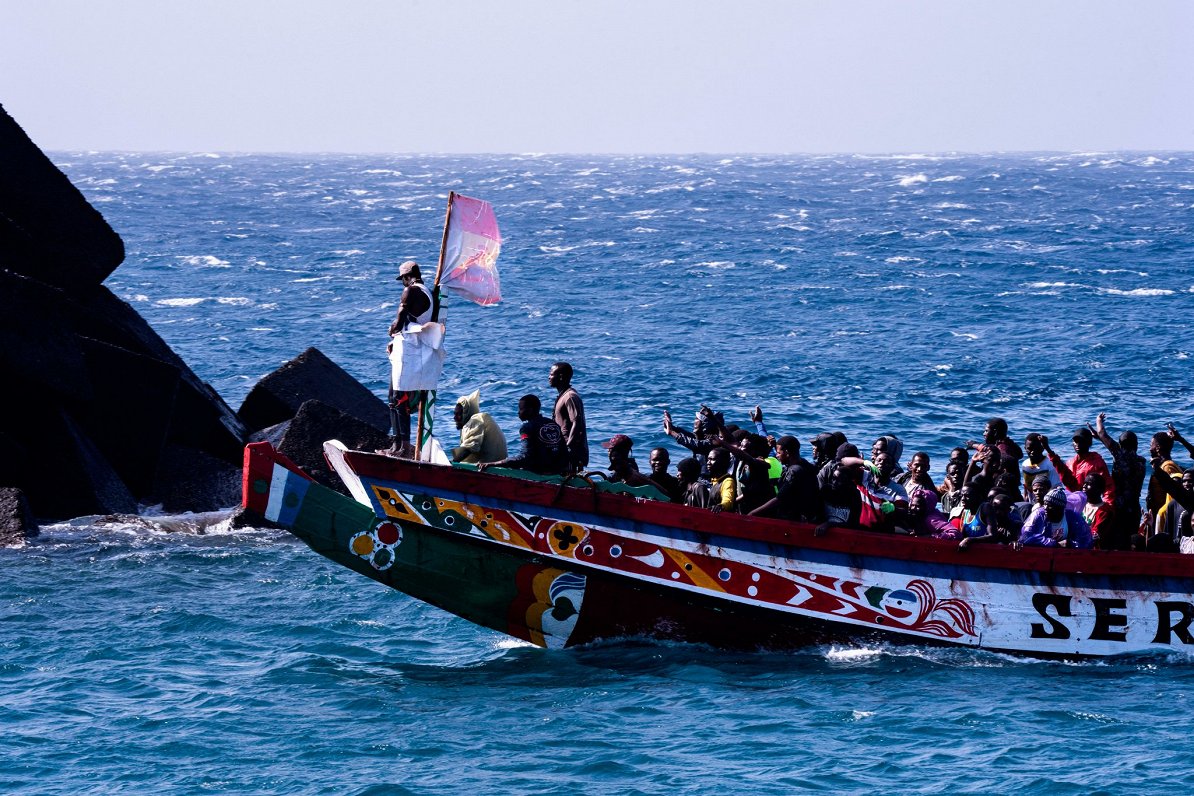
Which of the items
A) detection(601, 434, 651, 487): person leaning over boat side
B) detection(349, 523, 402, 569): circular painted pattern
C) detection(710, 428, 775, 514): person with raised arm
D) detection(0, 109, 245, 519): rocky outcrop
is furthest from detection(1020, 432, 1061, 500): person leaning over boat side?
detection(0, 109, 245, 519): rocky outcrop

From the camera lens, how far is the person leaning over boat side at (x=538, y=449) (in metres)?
14.2

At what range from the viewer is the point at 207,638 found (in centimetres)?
1664

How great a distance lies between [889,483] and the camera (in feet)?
50.1

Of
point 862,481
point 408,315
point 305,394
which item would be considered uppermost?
point 408,315

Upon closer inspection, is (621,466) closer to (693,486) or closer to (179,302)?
(693,486)

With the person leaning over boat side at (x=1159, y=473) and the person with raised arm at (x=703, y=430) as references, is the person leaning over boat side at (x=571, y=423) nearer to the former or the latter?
the person with raised arm at (x=703, y=430)

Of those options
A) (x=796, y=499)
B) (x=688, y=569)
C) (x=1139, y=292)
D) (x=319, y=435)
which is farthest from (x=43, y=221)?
(x=1139, y=292)

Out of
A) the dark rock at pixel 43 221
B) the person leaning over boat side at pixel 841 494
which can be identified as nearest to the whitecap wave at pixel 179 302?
the dark rock at pixel 43 221

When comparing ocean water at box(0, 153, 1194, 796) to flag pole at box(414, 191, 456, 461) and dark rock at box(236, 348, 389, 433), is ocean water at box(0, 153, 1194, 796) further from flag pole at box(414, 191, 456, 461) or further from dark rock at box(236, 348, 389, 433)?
dark rock at box(236, 348, 389, 433)

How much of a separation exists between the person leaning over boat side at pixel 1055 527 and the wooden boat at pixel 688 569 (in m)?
0.16

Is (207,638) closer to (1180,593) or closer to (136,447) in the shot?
(136,447)

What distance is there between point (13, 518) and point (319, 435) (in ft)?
14.1

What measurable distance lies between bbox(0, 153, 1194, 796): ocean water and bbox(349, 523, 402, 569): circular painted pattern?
1.45 meters

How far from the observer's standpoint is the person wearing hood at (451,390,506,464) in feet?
47.6
